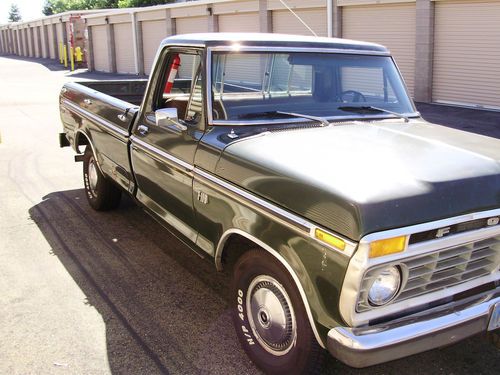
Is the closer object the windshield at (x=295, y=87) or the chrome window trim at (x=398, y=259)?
the chrome window trim at (x=398, y=259)

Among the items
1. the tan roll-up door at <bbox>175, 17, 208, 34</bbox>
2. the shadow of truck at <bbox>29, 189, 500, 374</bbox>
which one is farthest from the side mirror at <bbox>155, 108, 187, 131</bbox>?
the tan roll-up door at <bbox>175, 17, 208, 34</bbox>

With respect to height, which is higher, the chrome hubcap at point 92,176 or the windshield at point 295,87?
the windshield at point 295,87

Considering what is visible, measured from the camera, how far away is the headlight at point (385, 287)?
2613 millimetres

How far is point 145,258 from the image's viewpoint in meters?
4.95

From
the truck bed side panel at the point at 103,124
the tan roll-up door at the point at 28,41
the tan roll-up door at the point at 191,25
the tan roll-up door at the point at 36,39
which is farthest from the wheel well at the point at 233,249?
the tan roll-up door at the point at 28,41

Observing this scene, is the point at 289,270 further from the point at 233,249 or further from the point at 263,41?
the point at 263,41

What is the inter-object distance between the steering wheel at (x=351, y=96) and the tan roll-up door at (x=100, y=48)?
33488mm

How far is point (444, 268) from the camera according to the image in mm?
2783

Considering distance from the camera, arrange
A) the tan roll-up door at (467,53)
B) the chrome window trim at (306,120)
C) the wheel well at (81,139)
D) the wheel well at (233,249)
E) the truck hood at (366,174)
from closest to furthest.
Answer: the truck hood at (366,174)
the wheel well at (233,249)
the chrome window trim at (306,120)
the wheel well at (81,139)
the tan roll-up door at (467,53)

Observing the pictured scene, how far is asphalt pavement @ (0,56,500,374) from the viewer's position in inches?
132

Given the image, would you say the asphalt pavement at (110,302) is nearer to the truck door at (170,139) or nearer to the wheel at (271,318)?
the wheel at (271,318)

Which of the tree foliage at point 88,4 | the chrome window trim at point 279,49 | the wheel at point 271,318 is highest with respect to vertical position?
the tree foliage at point 88,4

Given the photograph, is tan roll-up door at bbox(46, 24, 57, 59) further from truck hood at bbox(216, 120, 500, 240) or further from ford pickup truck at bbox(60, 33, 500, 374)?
truck hood at bbox(216, 120, 500, 240)

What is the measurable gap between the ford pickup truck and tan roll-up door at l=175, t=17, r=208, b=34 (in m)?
21.7
